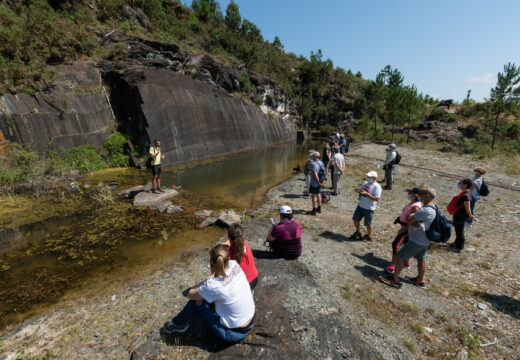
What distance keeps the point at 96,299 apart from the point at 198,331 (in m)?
2.57

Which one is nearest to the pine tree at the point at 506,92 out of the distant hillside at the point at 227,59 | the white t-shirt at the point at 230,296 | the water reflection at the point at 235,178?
the distant hillside at the point at 227,59

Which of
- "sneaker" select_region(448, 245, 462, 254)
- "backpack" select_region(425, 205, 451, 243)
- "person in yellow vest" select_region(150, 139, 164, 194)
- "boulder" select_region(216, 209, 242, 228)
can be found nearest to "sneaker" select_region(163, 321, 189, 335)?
"boulder" select_region(216, 209, 242, 228)

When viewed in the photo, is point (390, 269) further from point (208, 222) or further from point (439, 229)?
point (208, 222)

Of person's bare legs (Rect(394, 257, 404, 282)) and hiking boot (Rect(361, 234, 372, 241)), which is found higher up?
person's bare legs (Rect(394, 257, 404, 282))

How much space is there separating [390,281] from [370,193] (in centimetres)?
224

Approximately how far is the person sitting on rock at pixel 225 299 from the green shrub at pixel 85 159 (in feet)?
46.3

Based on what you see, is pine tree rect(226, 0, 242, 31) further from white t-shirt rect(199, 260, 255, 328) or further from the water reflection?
white t-shirt rect(199, 260, 255, 328)

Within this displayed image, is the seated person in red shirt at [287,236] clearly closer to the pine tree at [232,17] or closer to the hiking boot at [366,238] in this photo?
the hiking boot at [366,238]

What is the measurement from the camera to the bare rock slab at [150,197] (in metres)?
9.77

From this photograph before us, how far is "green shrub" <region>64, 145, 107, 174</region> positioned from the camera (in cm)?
1370

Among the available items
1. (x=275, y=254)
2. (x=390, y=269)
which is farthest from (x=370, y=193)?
(x=275, y=254)

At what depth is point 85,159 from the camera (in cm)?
1428

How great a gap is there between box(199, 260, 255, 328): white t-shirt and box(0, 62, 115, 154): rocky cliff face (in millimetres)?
14717

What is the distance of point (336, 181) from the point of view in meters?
11.0
